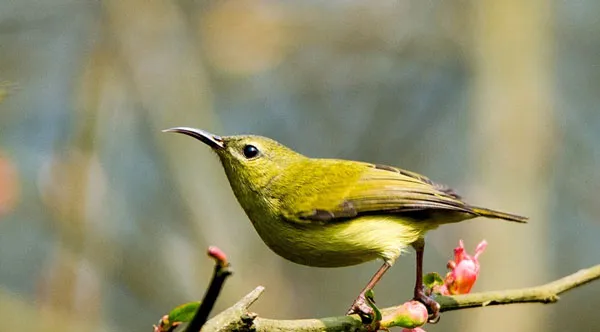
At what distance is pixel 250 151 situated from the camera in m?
3.35

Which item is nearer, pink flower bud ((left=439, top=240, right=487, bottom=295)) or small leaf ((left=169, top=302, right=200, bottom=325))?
small leaf ((left=169, top=302, right=200, bottom=325))

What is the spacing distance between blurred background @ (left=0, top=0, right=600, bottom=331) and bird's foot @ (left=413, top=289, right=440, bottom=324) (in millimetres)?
2691

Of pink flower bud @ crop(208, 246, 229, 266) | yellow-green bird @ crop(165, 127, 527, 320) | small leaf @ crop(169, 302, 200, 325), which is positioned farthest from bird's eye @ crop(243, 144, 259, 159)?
pink flower bud @ crop(208, 246, 229, 266)

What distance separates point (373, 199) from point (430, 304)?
1.75ft

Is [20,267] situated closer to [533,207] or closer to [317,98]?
[317,98]

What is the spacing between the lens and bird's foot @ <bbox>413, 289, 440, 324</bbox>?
2.89 metres

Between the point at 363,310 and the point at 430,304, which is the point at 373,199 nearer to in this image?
the point at 430,304

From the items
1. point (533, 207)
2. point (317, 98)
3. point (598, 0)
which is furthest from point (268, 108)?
point (598, 0)

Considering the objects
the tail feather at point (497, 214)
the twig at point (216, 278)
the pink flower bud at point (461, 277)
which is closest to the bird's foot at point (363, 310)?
the pink flower bud at point (461, 277)

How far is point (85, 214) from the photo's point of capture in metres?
5.63

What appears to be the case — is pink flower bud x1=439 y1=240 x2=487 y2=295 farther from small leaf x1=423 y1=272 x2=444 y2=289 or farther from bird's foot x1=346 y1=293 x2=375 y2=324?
bird's foot x1=346 y1=293 x2=375 y2=324

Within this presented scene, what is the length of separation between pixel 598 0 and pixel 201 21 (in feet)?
19.2

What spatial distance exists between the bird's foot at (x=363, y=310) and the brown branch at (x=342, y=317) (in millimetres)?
24

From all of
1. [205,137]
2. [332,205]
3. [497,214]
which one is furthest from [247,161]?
[497,214]
